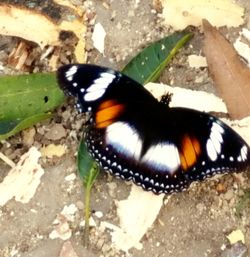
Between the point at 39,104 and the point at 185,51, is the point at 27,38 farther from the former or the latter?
the point at 185,51

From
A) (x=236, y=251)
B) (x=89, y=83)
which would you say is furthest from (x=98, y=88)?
(x=236, y=251)

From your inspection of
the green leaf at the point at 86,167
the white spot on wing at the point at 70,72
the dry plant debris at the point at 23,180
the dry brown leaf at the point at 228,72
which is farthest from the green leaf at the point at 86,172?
the dry brown leaf at the point at 228,72

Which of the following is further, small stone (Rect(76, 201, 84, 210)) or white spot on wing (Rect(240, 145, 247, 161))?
small stone (Rect(76, 201, 84, 210))

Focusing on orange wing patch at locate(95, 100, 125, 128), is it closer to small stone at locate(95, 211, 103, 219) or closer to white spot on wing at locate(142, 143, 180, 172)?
white spot on wing at locate(142, 143, 180, 172)

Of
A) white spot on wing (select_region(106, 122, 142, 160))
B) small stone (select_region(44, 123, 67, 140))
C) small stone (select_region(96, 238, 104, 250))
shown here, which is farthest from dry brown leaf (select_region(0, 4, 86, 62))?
small stone (select_region(96, 238, 104, 250))

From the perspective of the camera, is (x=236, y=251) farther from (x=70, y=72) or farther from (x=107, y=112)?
(x=70, y=72)

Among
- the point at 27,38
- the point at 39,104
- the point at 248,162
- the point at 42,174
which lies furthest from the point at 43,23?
the point at 248,162
